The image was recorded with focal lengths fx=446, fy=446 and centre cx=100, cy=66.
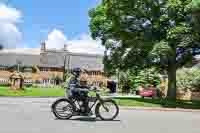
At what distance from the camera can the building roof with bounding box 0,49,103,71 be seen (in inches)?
3834

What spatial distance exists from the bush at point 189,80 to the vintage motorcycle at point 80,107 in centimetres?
3180

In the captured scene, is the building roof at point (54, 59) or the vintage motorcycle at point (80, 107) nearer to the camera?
the vintage motorcycle at point (80, 107)

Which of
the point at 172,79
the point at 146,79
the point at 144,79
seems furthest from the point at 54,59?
the point at 172,79

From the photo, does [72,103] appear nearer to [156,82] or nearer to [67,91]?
[67,91]

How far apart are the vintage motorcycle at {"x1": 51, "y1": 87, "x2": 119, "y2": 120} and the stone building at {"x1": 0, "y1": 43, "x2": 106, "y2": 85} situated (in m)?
75.9

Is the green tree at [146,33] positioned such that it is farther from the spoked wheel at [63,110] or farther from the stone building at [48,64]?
the stone building at [48,64]

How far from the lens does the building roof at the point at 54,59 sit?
3834 inches

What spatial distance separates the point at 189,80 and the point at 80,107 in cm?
3365

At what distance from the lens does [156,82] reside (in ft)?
197

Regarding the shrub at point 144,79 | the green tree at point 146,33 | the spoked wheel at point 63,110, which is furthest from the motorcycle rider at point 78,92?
the shrub at point 144,79

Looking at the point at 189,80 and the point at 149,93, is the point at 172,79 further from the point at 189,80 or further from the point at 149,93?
the point at 149,93

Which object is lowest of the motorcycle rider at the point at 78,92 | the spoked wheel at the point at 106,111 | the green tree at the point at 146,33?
the spoked wheel at the point at 106,111

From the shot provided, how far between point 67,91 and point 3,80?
77.5 meters

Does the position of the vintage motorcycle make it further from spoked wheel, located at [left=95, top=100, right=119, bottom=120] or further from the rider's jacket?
the rider's jacket
